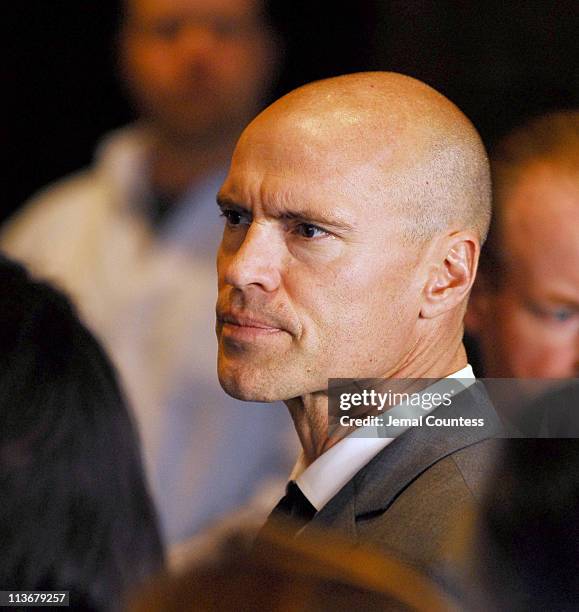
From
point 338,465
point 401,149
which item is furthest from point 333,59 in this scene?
point 338,465

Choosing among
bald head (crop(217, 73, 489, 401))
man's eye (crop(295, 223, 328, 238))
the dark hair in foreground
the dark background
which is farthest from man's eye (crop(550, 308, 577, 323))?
the dark hair in foreground

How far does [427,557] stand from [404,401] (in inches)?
9.3

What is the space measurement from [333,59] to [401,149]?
1.21 feet

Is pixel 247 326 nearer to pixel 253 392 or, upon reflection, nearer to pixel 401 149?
pixel 253 392

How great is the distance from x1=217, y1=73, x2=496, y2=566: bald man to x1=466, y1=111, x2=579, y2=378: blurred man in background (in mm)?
69

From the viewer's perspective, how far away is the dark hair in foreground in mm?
1710

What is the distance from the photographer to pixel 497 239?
5.48 ft

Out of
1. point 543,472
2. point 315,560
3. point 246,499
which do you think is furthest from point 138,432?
point 315,560

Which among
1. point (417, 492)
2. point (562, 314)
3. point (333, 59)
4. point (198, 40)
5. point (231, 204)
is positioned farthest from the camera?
→ point (198, 40)

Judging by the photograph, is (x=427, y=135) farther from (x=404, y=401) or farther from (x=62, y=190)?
(x=62, y=190)

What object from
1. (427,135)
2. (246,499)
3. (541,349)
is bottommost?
(246,499)

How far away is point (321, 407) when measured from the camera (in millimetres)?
1660

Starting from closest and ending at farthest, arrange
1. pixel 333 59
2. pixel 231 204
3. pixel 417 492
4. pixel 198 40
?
1. pixel 417 492
2. pixel 231 204
3. pixel 333 59
4. pixel 198 40

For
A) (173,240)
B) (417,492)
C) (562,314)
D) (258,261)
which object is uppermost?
(173,240)
